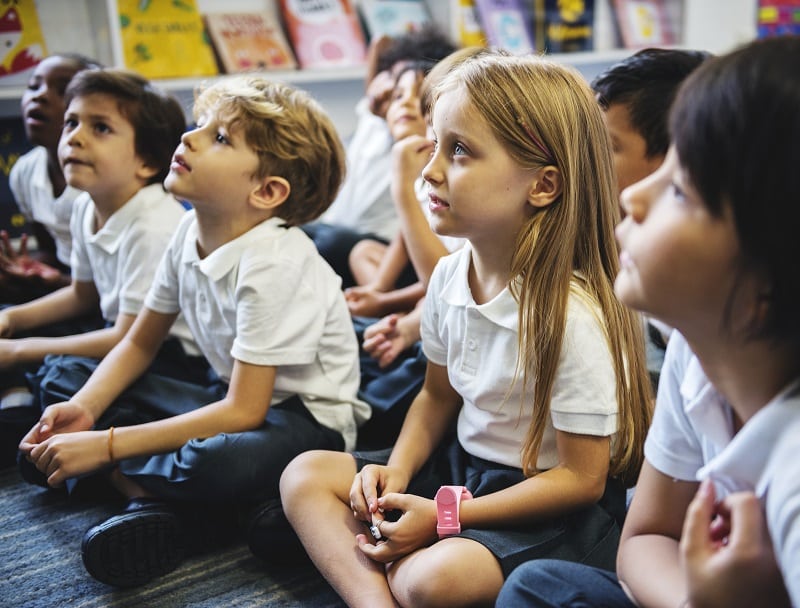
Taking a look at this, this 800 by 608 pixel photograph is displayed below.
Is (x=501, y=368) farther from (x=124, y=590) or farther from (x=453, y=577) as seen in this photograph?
(x=124, y=590)

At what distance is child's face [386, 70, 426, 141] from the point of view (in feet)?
5.45

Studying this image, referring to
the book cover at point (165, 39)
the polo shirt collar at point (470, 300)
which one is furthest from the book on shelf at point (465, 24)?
the polo shirt collar at point (470, 300)

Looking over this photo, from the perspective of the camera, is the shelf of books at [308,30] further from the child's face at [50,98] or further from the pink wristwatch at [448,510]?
the pink wristwatch at [448,510]

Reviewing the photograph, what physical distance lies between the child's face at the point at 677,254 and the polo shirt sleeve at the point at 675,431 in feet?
0.33

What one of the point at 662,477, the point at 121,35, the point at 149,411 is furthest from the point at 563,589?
the point at 121,35

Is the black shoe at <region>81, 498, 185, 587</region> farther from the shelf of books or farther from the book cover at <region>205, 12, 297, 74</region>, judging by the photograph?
the book cover at <region>205, 12, 297, 74</region>

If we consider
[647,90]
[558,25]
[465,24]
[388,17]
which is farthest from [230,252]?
[558,25]

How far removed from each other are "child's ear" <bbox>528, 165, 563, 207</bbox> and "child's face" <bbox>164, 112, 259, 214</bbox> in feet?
1.57

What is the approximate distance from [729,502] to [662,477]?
0.15 meters

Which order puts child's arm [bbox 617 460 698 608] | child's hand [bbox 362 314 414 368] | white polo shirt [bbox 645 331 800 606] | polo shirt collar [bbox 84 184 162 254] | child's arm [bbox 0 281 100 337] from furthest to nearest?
child's arm [bbox 0 281 100 337], polo shirt collar [bbox 84 184 162 254], child's hand [bbox 362 314 414 368], child's arm [bbox 617 460 698 608], white polo shirt [bbox 645 331 800 606]

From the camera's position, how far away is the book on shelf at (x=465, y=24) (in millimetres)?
2625

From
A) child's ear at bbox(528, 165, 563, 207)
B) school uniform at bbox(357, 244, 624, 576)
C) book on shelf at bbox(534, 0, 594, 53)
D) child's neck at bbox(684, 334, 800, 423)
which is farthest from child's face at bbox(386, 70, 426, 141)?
book on shelf at bbox(534, 0, 594, 53)

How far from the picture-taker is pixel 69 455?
1.12m

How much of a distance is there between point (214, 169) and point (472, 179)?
46cm
